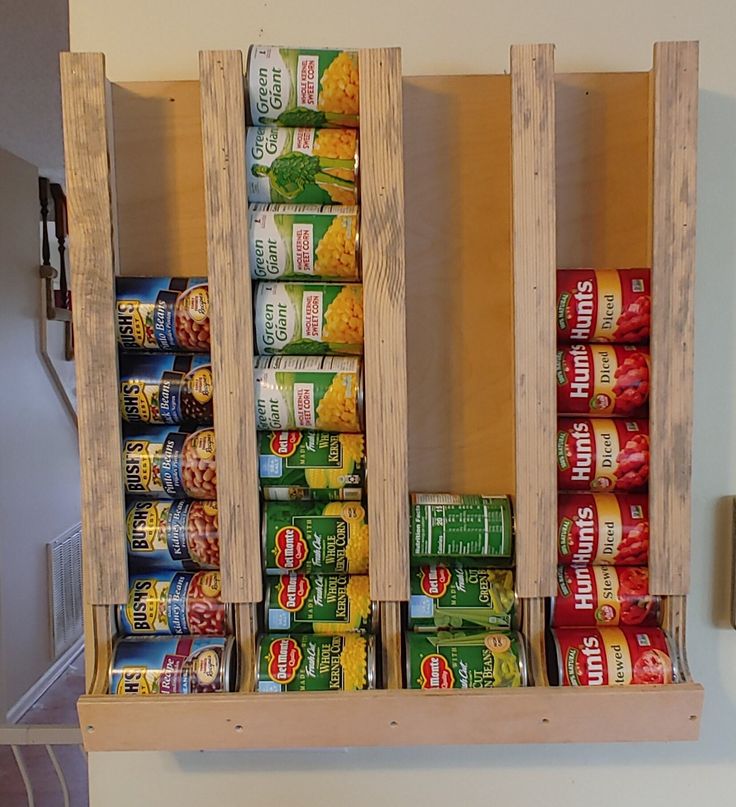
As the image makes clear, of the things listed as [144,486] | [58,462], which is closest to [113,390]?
[144,486]

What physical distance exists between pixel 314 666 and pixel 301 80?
659mm

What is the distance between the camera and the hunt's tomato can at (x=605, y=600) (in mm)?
905

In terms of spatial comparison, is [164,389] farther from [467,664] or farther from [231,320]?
[467,664]

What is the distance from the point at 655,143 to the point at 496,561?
513 millimetres

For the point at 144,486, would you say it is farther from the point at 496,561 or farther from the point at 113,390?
the point at 496,561

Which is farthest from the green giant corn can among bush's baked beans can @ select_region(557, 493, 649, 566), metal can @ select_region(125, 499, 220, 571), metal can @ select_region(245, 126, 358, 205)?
bush's baked beans can @ select_region(557, 493, 649, 566)

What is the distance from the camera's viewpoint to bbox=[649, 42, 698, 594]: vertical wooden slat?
837 millimetres

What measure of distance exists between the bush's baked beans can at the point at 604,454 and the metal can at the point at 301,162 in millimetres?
385

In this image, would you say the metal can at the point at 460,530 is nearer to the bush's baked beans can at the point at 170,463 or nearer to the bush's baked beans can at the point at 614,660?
the bush's baked beans can at the point at 614,660

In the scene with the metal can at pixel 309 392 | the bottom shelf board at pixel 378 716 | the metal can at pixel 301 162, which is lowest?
the bottom shelf board at pixel 378 716

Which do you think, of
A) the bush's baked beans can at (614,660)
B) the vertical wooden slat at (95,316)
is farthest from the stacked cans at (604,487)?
the vertical wooden slat at (95,316)

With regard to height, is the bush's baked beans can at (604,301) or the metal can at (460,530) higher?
the bush's baked beans can at (604,301)

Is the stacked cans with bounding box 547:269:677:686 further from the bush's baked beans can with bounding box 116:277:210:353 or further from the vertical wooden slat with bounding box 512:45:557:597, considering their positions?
the bush's baked beans can with bounding box 116:277:210:353

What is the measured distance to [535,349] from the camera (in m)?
0.86
